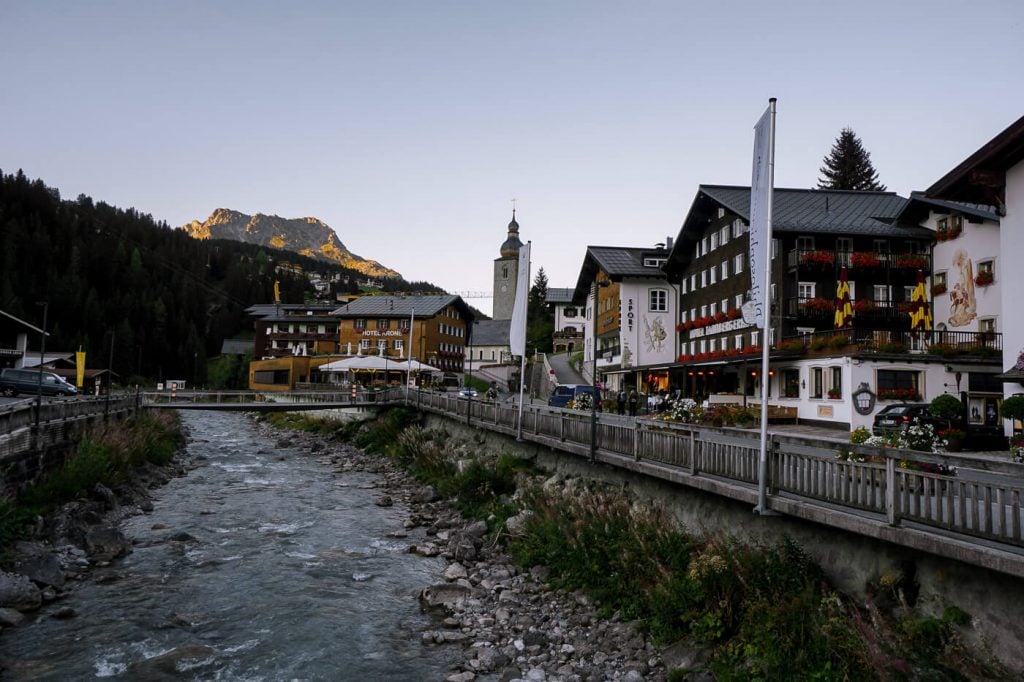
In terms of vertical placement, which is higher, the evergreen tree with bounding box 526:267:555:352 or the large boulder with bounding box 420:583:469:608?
the evergreen tree with bounding box 526:267:555:352

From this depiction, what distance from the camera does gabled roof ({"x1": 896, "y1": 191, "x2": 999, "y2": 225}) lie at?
30.1 m

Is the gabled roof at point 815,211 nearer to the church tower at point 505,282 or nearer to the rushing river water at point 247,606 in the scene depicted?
the rushing river water at point 247,606

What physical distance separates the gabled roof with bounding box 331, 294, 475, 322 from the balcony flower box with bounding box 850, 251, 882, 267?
5376 centimetres

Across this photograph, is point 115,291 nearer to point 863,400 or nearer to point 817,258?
point 817,258

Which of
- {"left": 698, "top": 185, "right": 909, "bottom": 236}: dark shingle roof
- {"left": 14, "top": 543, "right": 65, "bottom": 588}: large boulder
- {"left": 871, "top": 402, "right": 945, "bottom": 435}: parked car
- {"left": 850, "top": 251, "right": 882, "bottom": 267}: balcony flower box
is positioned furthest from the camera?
{"left": 698, "top": 185, "right": 909, "bottom": 236}: dark shingle roof

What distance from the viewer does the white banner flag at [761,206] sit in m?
11.0

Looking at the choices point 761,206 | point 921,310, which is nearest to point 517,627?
point 761,206

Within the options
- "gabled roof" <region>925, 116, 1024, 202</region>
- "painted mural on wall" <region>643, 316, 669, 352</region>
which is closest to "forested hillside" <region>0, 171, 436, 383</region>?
"painted mural on wall" <region>643, 316, 669, 352</region>

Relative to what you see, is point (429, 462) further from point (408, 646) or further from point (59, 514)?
point (408, 646)

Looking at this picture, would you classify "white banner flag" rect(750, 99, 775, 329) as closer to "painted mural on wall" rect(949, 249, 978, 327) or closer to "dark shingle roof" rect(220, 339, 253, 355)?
"painted mural on wall" rect(949, 249, 978, 327)

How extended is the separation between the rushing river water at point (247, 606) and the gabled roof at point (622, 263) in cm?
3461

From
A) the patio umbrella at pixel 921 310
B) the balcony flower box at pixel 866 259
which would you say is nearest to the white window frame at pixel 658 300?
the balcony flower box at pixel 866 259

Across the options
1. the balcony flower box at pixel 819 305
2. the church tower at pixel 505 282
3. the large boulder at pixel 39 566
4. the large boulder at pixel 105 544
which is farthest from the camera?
the church tower at pixel 505 282

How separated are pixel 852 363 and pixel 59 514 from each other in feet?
101
